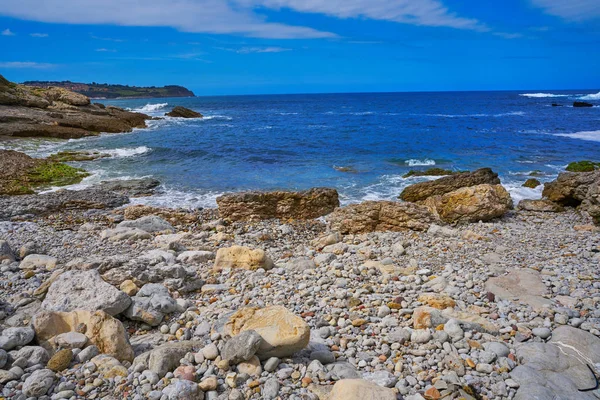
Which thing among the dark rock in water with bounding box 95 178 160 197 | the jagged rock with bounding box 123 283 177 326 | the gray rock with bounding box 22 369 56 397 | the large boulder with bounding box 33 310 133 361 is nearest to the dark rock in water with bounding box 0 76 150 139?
the dark rock in water with bounding box 95 178 160 197

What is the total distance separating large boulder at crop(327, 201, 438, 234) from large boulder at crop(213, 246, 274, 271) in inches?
156

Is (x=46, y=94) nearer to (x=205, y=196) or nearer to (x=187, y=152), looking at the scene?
(x=187, y=152)

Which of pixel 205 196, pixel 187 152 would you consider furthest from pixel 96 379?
pixel 187 152

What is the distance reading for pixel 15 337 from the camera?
4797 mm

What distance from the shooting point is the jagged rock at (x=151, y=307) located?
19.4ft

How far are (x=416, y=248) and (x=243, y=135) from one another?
3305cm

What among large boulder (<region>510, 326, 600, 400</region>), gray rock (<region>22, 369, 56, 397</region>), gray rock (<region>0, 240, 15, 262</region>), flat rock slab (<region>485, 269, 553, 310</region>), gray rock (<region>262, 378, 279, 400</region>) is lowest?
gray rock (<region>0, 240, 15, 262</region>)

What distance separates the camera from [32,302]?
646cm

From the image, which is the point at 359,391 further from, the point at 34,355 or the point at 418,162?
the point at 418,162

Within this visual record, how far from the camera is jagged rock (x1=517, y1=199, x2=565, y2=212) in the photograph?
45.7ft

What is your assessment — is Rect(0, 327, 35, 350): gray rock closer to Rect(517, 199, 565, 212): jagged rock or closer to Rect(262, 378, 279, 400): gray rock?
Rect(262, 378, 279, 400): gray rock

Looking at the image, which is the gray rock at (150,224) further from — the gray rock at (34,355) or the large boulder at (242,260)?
the gray rock at (34,355)

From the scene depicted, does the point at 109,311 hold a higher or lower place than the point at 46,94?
lower

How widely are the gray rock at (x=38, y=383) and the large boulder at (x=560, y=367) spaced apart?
495 centimetres
